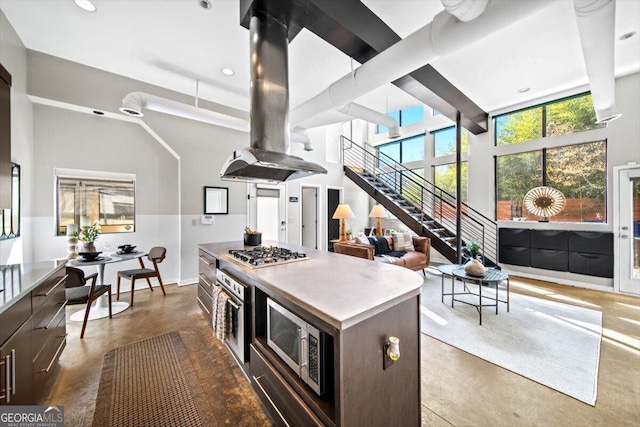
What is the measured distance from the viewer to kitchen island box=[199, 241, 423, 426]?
1.05 metres

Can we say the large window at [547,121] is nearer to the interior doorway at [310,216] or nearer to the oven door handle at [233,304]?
the interior doorway at [310,216]

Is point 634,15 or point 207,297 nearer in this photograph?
point 634,15

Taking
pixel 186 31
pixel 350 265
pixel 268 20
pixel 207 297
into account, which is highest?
pixel 186 31

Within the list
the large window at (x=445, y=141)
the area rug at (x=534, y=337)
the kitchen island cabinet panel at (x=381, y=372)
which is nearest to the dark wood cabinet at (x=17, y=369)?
the kitchen island cabinet panel at (x=381, y=372)

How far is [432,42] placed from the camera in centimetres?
218

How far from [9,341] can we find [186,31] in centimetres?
309

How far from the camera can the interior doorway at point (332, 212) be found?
7.11m

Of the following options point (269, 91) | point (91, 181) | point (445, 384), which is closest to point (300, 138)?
point (269, 91)

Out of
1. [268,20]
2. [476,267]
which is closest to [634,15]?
[476,267]

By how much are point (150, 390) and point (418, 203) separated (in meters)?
6.59

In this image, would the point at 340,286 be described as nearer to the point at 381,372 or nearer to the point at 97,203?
the point at 381,372

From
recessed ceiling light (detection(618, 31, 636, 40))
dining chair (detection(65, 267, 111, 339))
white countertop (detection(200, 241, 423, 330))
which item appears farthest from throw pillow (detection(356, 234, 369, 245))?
recessed ceiling light (detection(618, 31, 636, 40))

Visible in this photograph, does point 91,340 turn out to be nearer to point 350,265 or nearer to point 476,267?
point 350,265

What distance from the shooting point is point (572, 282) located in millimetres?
4344
